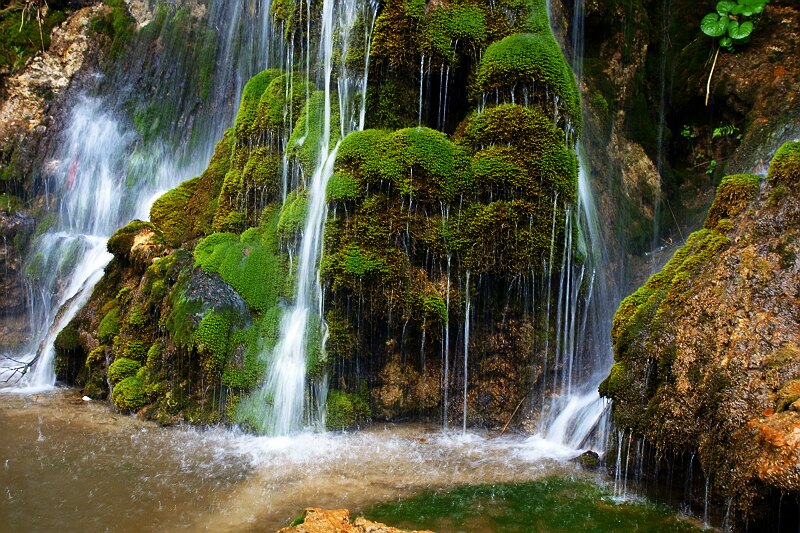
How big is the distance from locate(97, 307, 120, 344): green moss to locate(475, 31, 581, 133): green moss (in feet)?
20.4

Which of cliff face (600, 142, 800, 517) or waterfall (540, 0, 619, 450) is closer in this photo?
cliff face (600, 142, 800, 517)

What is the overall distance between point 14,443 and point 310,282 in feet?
12.3

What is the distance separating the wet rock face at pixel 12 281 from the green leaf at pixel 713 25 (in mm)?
13701

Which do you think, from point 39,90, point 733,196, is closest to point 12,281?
point 39,90

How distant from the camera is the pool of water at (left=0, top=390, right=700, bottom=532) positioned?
5.86 meters

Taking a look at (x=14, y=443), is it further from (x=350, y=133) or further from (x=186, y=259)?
(x=350, y=133)

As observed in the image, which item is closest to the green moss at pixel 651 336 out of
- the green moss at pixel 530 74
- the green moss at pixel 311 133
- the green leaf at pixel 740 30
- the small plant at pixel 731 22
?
the green moss at pixel 530 74

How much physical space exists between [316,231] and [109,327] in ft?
12.3

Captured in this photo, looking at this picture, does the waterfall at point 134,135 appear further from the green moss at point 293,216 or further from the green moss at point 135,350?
the green moss at point 293,216

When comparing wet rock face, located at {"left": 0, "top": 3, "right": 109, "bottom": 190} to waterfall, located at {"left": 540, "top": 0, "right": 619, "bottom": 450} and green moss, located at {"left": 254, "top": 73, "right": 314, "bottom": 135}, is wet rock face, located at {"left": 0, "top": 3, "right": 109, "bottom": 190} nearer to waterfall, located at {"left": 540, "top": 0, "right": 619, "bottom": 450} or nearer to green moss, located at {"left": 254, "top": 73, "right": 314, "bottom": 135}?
green moss, located at {"left": 254, "top": 73, "right": 314, "bottom": 135}

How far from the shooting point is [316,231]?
885 centimetres

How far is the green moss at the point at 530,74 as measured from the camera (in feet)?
28.4

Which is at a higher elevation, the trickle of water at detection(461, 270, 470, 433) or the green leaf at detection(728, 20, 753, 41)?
the green leaf at detection(728, 20, 753, 41)

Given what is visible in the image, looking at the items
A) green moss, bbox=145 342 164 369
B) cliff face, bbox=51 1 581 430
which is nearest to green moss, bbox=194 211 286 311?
cliff face, bbox=51 1 581 430
